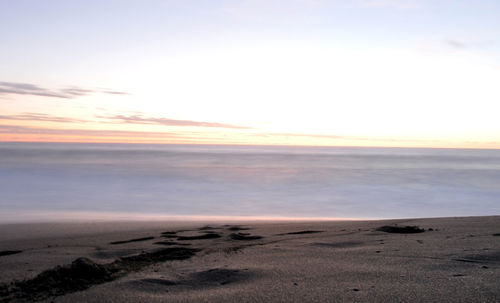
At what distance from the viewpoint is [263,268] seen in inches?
127

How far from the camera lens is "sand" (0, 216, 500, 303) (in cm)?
257

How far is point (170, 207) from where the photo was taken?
447 inches

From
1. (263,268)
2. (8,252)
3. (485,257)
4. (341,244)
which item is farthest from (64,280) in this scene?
(485,257)

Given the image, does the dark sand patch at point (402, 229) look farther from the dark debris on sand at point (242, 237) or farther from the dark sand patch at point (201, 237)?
the dark sand patch at point (201, 237)

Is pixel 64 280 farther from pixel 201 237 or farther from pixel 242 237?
pixel 242 237

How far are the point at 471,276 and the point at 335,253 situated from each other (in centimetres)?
122

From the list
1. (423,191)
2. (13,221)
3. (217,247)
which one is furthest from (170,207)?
(423,191)

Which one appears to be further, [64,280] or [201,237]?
[201,237]

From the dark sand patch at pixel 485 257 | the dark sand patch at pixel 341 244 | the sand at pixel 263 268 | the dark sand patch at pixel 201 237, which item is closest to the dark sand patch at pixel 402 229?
the sand at pixel 263 268

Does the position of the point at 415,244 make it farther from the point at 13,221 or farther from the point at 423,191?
the point at 423,191

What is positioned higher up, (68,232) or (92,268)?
(92,268)

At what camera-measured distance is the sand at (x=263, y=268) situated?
2568 mm

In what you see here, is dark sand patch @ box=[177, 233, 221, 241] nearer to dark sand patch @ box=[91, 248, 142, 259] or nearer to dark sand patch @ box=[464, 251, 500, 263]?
dark sand patch @ box=[91, 248, 142, 259]

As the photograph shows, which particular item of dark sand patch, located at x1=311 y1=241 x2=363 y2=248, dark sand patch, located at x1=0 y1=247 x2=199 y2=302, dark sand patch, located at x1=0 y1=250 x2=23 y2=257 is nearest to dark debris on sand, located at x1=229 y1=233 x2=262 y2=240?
dark sand patch, located at x1=311 y1=241 x2=363 y2=248
